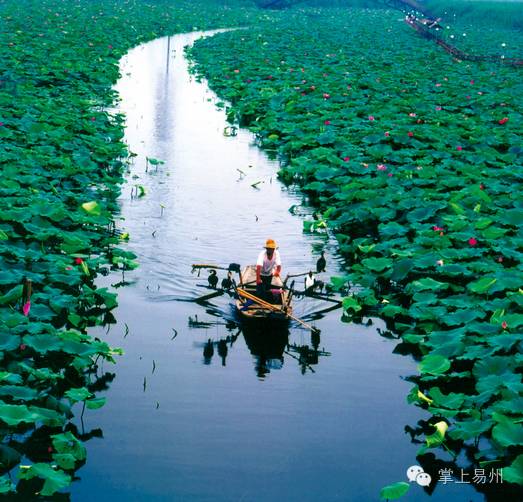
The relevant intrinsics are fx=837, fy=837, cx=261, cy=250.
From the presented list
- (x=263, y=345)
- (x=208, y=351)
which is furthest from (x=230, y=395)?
(x=263, y=345)

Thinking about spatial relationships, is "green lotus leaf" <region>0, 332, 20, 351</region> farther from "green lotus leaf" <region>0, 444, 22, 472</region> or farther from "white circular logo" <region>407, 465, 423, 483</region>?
"white circular logo" <region>407, 465, 423, 483</region>

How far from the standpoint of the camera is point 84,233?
13.4 m

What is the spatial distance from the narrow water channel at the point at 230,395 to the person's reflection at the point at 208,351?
26 mm

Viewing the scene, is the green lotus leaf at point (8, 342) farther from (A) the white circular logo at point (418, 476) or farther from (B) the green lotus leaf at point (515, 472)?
(B) the green lotus leaf at point (515, 472)

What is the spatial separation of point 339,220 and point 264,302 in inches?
178

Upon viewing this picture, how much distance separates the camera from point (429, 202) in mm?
15086

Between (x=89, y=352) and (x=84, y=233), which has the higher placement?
(x=84, y=233)

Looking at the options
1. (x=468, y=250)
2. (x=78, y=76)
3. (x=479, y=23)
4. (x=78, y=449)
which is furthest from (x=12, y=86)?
(x=479, y=23)

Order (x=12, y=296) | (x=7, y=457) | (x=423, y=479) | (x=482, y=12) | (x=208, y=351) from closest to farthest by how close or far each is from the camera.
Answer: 1. (x=7, y=457)
2. (x=423, y=479)
3. (x=12, y=296)
4. (x=208, y=351)
5. (x=482, y=12)

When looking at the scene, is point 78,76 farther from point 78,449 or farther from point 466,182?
point 78,449

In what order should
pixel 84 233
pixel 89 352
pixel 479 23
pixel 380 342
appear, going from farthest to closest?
pixel 479 23
pixel 84 233
pixel 380 342
pixel 89 352

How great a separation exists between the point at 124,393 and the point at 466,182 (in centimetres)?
986

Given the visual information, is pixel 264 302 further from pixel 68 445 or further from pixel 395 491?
pixel 395 491

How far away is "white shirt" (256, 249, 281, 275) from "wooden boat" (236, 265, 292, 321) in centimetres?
26
